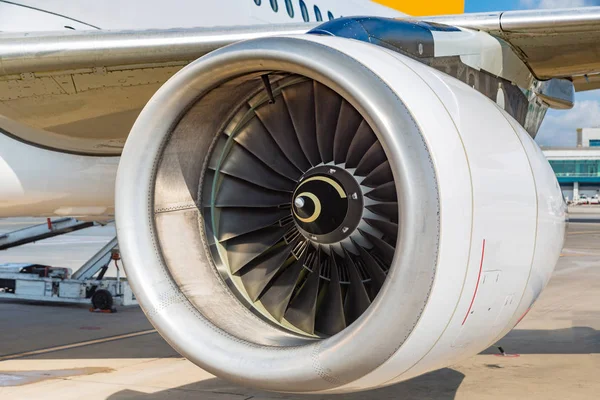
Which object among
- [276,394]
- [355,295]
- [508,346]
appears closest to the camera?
[355,295]

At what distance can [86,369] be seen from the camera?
6.71m

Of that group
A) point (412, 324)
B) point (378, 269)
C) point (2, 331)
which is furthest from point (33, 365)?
point (412, 324)

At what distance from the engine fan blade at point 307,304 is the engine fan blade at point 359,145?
0.55 meters

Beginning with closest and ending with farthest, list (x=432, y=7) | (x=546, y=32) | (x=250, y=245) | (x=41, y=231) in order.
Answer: (x=250, y=245)
(x=546, y=32)
(x=432, y=7)
(x=41, y=231)

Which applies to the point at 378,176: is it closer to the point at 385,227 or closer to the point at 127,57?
the point at 385,227

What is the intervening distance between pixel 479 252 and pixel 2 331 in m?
6.64

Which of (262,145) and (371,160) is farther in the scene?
(262,145)

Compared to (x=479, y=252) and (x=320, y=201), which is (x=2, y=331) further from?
(x=479, y=252)

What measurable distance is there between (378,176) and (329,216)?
13.8 inches

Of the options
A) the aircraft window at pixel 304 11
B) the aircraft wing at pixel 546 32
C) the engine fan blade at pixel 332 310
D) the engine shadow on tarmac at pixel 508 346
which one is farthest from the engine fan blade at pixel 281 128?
the aircraft window at pixel 304 11

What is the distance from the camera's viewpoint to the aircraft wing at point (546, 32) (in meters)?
4.97

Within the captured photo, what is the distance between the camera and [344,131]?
4.25m

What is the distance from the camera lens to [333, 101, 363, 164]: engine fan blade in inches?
166

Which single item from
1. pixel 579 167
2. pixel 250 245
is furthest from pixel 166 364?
pixel 579 167
